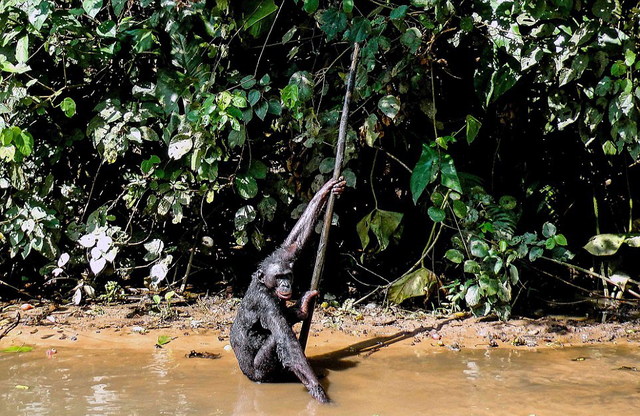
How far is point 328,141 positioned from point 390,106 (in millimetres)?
620

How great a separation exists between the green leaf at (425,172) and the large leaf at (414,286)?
761mm

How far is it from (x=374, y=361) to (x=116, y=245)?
2430 millimetres

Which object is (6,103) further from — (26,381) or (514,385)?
(514,385)

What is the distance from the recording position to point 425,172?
5.49 metres

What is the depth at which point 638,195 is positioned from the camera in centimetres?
662

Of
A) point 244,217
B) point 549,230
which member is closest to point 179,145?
point 244,217

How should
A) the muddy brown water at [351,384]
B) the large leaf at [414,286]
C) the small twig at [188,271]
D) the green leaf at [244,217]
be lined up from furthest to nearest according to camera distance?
the small twig at [188,271] → the green leaf at [244,217] → the large leaf at [414,286] → the muddy brown water at [351,384]

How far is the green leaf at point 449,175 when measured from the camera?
5387mm

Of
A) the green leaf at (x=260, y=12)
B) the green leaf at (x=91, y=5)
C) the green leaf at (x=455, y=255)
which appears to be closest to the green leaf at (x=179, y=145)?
the green leaf at (x=260, y=12)

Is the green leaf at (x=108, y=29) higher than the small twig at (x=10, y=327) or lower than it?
higher

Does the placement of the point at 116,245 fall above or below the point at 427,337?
above

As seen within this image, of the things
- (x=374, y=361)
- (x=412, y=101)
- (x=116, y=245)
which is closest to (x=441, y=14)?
(x=412, y=101)

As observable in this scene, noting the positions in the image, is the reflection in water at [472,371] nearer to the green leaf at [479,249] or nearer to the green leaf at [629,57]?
the green leaf at [479,249]

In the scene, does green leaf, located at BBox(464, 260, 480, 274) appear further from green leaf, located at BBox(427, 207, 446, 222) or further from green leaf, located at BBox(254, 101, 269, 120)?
green leaf, located at BBox(254, 101, 269, 120)
